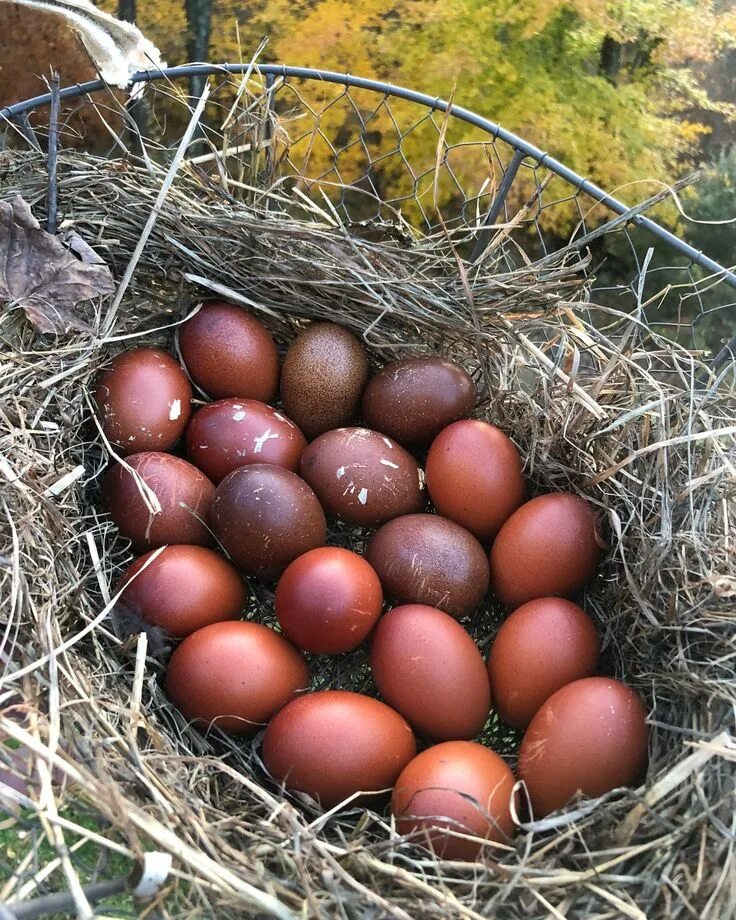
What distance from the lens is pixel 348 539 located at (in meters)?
1.33

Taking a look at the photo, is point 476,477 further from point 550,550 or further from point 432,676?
point 432,676

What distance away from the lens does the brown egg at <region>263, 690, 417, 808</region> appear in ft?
3.27

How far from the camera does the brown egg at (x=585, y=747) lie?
38.5 inches

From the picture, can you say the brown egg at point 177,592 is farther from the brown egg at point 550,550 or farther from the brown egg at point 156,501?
the brown egg at point 550,550

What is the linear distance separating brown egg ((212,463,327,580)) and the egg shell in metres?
0.05

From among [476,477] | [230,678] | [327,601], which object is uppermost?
[476,477]

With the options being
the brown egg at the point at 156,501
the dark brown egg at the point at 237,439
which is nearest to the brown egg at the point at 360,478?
the dark brown egg at the point at 237,439

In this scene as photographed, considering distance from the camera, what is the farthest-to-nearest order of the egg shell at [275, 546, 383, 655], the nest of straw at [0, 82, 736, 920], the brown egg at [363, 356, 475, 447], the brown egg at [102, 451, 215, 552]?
the brown egg at [363, 356, 475, 447]
the brown egg at [102, 451, 215, 552]
the egg shell at [275, 546, 383, 655]
the nest of straw at [0, 82, 736, 920]

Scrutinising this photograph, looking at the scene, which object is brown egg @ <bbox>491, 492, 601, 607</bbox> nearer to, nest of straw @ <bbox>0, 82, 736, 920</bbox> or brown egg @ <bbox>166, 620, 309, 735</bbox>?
→ nest of straw @ <bbox>0, 82, 736, 920</bbox>

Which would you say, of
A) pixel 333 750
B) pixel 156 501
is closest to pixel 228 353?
pixel 156 501

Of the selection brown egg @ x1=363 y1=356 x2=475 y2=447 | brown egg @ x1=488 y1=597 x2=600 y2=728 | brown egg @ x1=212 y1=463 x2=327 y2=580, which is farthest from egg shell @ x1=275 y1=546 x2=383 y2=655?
brown egg @ x1=363 y1=356 x2=475 y2=447

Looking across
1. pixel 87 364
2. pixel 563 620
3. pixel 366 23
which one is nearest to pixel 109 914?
pixel 563 620

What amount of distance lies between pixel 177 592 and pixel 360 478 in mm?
324

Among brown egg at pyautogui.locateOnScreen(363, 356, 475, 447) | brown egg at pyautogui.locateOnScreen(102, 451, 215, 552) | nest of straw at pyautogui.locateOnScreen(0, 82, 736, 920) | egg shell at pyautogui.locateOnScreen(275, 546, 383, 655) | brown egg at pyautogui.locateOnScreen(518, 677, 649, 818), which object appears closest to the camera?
nest of straw at pyautogui.locateOnScreen(0, 82, 736, 920)
